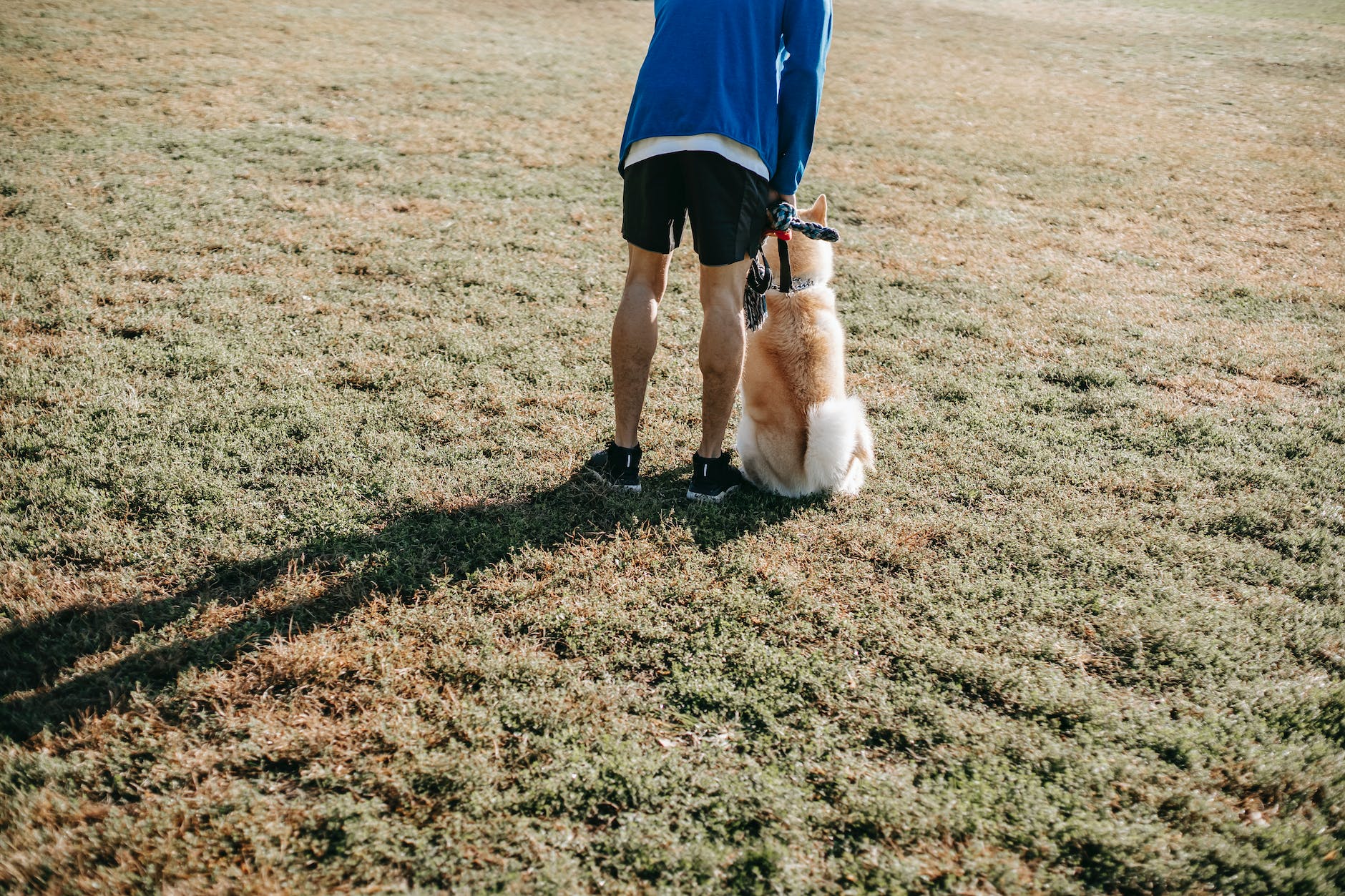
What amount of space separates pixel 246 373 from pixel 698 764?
3.05m

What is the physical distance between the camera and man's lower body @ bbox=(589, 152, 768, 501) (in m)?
2.90

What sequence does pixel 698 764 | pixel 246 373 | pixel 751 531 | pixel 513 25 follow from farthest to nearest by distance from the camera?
pixel 513 25
pixel 246 373
pixel 751 531
pixel 698 764

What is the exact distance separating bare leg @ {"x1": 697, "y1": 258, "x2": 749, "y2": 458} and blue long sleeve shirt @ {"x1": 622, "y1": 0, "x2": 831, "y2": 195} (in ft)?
1.51

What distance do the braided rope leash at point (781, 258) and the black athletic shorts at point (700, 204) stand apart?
71 mm

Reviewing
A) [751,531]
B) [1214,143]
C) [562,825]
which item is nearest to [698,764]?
[562,825]

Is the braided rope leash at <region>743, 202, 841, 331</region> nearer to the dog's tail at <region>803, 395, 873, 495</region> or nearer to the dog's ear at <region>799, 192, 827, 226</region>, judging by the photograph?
the dog's ear at <region>799, 192, 827, 226</region>

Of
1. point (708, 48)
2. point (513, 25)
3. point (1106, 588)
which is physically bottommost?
point (1106, 588)

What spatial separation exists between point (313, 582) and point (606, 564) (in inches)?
39.5

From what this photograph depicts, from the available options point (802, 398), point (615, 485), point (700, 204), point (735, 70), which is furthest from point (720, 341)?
point (735, 70)

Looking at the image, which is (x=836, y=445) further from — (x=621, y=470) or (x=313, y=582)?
(x=313, y=582)

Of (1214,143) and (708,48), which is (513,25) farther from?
(708,48)

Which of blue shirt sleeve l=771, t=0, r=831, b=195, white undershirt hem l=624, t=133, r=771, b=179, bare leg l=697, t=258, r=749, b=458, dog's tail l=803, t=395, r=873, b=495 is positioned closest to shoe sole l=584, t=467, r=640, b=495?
bare leg l=697, t=258, r=749, b=458

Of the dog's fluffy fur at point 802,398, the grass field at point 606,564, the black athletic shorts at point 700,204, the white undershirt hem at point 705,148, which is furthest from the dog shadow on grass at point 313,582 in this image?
the white undershirt hem at point 705,148

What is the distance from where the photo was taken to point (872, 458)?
348 cm
